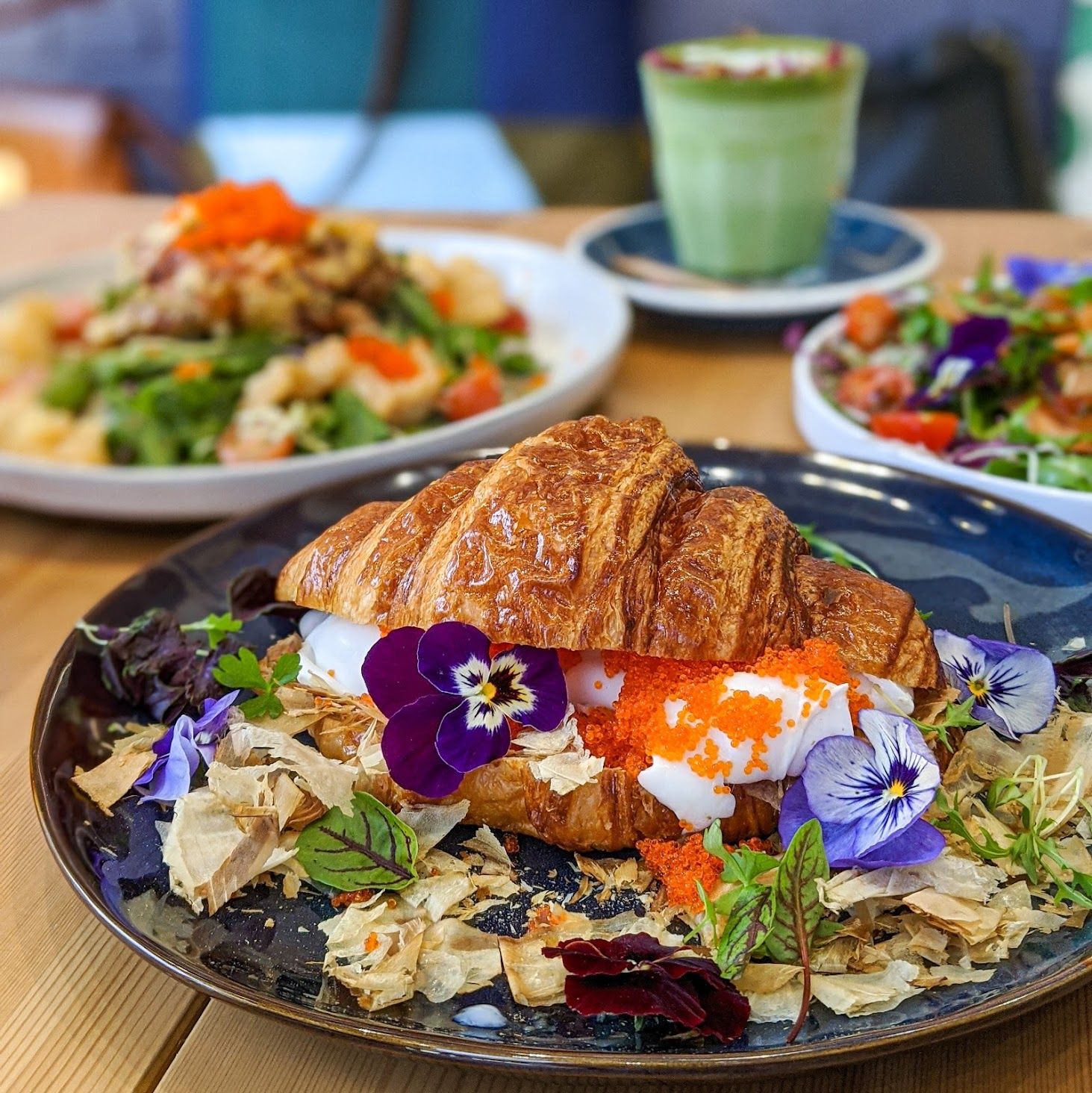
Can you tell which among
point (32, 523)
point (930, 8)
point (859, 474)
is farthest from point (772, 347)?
point (930, 8)

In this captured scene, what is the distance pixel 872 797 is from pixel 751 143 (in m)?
2.10

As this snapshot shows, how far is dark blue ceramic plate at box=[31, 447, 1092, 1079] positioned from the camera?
940mm

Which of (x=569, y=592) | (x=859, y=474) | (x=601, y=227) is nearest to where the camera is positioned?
(x=569, y=592)

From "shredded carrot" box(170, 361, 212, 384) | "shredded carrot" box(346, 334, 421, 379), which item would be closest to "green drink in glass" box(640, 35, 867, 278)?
"shredded carrot" box(346, 334, 421, 379)

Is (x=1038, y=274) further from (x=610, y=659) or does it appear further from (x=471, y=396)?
(x=610, y=659)

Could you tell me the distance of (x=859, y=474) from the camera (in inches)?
70.2

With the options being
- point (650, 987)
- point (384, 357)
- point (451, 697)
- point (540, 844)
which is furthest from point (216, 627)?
point (384, 357)

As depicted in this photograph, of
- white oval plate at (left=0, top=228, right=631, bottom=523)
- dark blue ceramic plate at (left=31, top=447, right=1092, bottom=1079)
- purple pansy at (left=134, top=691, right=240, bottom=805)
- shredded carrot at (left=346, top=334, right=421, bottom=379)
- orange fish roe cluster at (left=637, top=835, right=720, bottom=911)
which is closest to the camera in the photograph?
dark blue ceramic plate at (left=31, top=447, right=1092, bottom=1079)

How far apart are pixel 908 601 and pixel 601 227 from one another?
2.28 metres

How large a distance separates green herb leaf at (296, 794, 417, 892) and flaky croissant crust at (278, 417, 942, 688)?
0.70 feet

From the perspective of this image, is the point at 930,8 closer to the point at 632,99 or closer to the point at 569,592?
the point at 632,99

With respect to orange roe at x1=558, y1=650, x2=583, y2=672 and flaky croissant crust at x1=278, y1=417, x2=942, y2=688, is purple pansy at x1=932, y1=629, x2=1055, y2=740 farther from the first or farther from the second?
orange roe at x1=558, y1=650, x2=583, y2=672

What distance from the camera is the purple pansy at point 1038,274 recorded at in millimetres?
2588

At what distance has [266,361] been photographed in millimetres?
2557
